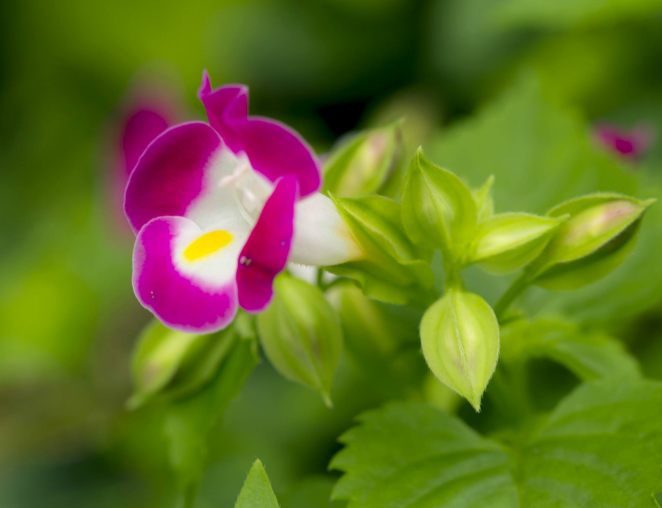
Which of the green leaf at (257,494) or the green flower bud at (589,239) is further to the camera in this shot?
the green flower bud at (589,239)

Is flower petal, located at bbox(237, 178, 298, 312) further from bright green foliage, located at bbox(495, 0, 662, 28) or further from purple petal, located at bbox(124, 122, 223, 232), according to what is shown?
bright green foliage, located at bbox(495, 0, 662, 28)

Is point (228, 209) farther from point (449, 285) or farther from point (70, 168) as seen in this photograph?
point (70, 168)

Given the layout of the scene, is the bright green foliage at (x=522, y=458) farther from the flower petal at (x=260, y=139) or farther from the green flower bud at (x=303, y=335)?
the flower petal at (x=260, y=139)

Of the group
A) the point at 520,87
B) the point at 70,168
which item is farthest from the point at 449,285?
the point at 70,168

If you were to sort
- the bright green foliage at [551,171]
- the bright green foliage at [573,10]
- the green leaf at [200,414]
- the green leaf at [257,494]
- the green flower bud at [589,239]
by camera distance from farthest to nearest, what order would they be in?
the bright green foliage at [573,10], the bright green foliage at [551,171], the green leaf at [200,414], the green flower bud at [589,239], the green leaf at [257,494]

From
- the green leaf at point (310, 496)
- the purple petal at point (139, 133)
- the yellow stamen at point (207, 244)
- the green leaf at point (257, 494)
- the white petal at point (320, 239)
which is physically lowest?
the green leaf at point (310, 496)

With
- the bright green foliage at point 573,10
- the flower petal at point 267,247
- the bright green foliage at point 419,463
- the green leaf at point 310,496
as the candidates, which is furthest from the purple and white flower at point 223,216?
the bright green foliage at point 573,10

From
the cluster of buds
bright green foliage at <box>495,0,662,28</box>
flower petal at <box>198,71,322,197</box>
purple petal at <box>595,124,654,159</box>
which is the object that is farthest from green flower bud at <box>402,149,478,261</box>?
bright green foliage at <box>495,0,662,28</box>
